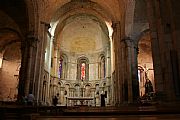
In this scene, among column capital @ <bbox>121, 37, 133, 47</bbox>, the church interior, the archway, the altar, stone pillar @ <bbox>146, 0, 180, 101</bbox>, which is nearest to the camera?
stone pillar @ <bbox>146, 0, 180, 101</bbox>

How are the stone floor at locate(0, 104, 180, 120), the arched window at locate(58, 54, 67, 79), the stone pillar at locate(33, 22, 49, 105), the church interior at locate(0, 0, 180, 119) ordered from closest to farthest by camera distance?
the stone floor at locate(0, 104, 180, 120) < the church interior at locate(0, 0, 180, 119) < the stone pillar at locate(33, 22, 49, 105) < the arched window at locate(58, 54, 67, 79)

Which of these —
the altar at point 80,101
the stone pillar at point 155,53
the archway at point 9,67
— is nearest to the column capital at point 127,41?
the stone pillar at point 155,53

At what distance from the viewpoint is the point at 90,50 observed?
3809 centimetres

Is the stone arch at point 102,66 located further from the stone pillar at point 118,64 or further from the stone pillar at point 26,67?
the stone pillar at point 26,67

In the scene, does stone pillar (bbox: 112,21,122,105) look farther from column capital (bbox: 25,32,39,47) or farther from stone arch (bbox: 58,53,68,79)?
stone arch (bbox: 58,53,68,79)

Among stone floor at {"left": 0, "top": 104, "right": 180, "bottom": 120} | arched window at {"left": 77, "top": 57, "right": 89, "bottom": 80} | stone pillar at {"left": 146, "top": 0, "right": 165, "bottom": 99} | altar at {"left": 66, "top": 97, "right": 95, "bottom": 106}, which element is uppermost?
arched window at {"left": 77, "top": 57, "right": 89, "bottom": 80}

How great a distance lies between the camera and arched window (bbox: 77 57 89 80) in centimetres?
3708

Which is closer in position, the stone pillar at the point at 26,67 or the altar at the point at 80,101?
the stone pillar at the point at 26,67

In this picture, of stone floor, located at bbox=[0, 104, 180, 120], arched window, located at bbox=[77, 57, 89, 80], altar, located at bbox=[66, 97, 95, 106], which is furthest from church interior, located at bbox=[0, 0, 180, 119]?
stone floor, located at bbox=[0, 104, 180, 120]

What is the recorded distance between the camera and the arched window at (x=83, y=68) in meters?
37.1

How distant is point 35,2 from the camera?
21.1 meters

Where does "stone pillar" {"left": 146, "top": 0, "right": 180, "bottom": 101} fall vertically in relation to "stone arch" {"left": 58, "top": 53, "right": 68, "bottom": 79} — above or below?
below

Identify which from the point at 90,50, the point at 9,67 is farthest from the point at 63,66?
the point at 9,67

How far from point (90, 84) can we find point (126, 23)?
18107 millimetres
